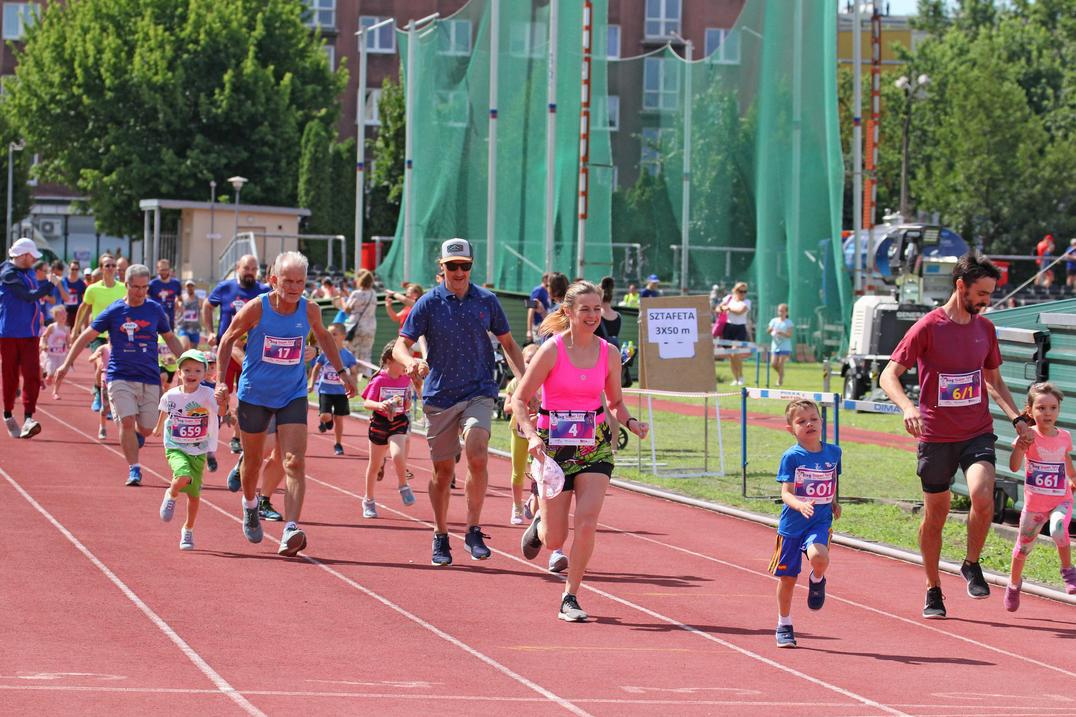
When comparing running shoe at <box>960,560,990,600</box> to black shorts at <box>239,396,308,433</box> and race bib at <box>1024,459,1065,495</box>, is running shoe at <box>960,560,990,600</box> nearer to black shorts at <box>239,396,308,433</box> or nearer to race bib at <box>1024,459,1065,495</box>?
race bib at <box>1024,459,1065,495</box>

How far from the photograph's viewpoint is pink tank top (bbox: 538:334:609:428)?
7.77 meters

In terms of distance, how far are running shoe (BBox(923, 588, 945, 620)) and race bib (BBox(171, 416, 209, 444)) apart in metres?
4.98

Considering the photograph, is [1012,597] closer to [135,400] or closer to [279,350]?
[279,350]

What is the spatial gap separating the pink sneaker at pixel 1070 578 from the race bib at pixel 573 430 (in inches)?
126

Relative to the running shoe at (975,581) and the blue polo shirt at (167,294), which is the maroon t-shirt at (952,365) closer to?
the running shoe at (975,581)

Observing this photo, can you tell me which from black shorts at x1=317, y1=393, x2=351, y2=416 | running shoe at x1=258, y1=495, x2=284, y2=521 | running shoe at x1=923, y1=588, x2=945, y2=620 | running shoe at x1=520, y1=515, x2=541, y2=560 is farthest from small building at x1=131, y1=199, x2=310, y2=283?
running shoe at x1=923, y1=588, x2=945, y2=620

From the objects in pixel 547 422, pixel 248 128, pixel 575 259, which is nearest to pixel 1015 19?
pixel 248 128

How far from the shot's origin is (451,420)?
29.5ft

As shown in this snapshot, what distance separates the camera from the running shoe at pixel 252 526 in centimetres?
952

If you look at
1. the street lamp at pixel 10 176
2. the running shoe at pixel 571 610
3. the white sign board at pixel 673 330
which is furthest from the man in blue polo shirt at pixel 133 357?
the street lamp at pixel 10 176

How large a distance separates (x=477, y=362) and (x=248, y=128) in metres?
49.7

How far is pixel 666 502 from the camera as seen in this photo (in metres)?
12.9

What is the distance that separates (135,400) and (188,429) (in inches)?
115

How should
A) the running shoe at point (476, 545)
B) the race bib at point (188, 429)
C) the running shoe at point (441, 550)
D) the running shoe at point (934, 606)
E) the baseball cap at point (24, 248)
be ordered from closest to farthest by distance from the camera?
the running shoe at point (934, 606) < the running shoe at point (441, 550) < the running shoe at point (476, 545) < the race bib at point (188, 429) < the baseball cap at point (24, 248)
